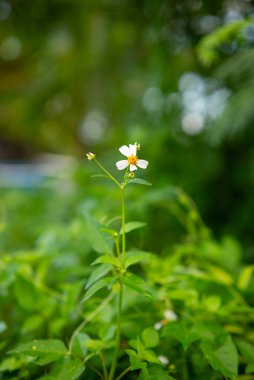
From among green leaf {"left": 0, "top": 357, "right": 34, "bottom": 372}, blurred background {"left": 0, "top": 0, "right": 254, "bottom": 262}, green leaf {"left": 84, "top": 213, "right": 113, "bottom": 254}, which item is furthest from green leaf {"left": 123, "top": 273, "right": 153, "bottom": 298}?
blurred background {"left": 0, "top": 0, "right": 254, "bottom": 262}

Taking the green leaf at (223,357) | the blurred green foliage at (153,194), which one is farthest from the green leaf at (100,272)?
the green leaf at (223,357)

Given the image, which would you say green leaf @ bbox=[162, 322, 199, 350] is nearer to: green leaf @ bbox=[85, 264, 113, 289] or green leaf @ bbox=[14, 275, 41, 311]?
green leaf @ bbox=[85, 264, 113, 289]

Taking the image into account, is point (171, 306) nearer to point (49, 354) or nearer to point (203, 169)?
point (49, 354)

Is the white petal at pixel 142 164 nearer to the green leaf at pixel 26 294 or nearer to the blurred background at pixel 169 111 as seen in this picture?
the green leaf at pixel 26 294

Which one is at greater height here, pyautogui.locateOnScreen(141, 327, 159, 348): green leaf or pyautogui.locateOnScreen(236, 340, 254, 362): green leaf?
pyautogui.locateOnScreen(141, 327, 159, 348): green leaf

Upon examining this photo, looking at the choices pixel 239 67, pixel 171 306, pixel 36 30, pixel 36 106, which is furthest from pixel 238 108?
pixel 36 106

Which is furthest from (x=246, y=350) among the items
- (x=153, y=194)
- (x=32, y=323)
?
(x=153, y=194)
